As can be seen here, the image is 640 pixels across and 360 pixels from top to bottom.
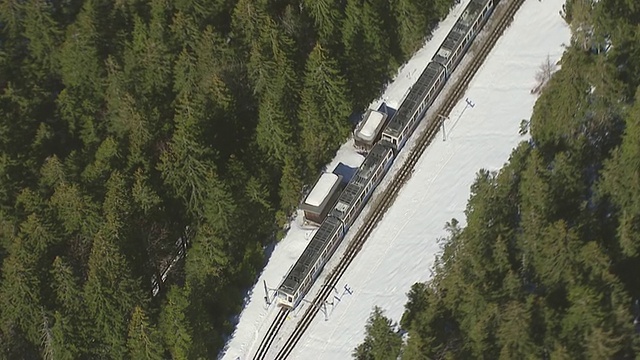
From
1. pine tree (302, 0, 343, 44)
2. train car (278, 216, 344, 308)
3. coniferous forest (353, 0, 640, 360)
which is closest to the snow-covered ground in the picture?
train car (278, 216, 344, 308)

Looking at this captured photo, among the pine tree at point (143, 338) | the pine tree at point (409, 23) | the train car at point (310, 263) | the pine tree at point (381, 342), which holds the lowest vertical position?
the pine tree at point (143, 338)

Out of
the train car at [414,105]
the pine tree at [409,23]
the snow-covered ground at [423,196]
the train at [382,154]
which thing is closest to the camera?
the snow-covered ground at [423,196]

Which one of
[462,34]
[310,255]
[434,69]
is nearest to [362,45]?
[434,69]

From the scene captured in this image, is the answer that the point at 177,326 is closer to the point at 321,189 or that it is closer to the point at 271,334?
the point at 271,334

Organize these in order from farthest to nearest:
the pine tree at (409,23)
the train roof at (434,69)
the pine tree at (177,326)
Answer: the pine tree at (409,23), the train roof at (434,69), the pine tree at (177,326)

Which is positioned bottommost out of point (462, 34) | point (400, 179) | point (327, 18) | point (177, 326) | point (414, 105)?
point (177, 326)

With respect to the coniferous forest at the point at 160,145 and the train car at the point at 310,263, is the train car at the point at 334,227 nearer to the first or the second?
the train car at the point at 310,263

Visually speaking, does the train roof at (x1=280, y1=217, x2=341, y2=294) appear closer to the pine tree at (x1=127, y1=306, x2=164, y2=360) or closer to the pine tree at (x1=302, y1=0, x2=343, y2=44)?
the pine tree at (x1=127, y1=306, x2=164, y2=360)

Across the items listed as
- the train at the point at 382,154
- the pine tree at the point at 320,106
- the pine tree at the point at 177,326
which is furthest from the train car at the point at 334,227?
the pine tree at the point at 177,326
